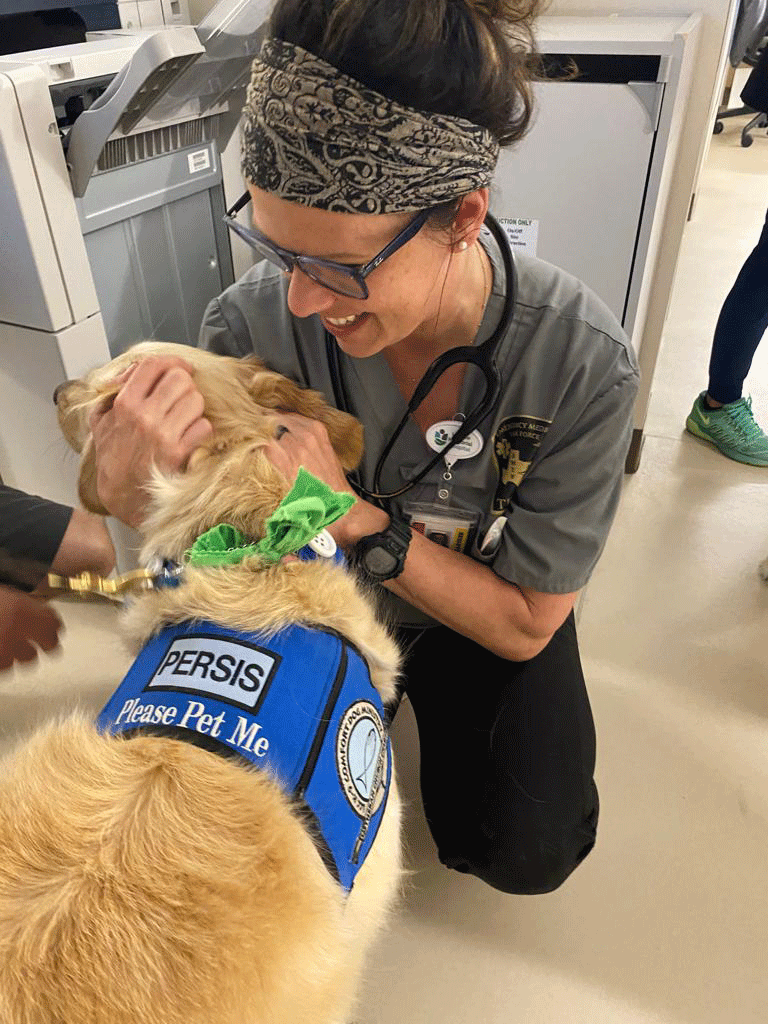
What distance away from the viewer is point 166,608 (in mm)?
758

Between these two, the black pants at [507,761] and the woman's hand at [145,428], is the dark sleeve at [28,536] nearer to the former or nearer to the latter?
the woman's hand at [145,428]

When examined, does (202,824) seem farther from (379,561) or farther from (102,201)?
(102,201)

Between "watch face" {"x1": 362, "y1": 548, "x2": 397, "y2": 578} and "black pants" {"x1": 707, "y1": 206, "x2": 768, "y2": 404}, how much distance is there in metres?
1.63

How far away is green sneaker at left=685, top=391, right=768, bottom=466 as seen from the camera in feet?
7.20

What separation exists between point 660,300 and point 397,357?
116 centimetres

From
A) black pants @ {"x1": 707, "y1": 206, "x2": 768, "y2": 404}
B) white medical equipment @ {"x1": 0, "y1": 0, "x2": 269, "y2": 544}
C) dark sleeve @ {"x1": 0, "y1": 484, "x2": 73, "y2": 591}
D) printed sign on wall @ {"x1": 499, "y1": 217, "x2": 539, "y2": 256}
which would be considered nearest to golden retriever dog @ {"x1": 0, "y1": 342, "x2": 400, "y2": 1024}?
dark sleeve @ {"x1": 0, "y1": 484, "x2": 73, "y2": 591}

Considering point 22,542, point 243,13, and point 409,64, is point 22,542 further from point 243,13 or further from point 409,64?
point 243,13

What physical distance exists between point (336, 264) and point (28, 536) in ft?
2.34

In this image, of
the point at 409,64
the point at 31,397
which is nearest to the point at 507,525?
the point at 409,64

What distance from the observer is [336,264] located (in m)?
0.76

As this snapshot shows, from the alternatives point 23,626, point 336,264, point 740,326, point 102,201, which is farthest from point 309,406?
point 740,326

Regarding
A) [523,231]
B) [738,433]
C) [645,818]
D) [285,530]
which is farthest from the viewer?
[738,433]

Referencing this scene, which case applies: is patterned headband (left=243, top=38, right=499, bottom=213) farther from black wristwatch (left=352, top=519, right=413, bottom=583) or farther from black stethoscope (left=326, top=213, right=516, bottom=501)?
black wristwatch (left=352, top=519, right=413, bottom=583)

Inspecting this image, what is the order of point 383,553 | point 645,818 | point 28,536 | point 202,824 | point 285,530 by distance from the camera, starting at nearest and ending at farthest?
point 202,824, point 285,530, point 383,553, point 28,536, point 645,818
